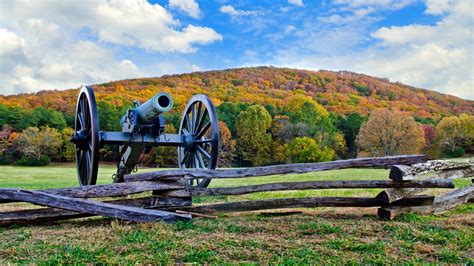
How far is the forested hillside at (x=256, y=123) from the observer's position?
149 feet

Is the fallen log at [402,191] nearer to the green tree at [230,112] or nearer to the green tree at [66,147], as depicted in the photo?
the green tree at [66,147]

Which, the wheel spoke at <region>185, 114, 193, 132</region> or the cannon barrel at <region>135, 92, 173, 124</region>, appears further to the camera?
the wheel spoke at <region>185, 114, 193, 132</region>

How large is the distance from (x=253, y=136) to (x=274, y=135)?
15.9 ft

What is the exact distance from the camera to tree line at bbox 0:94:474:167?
45.2m

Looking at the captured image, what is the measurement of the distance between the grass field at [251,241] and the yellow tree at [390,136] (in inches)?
1577

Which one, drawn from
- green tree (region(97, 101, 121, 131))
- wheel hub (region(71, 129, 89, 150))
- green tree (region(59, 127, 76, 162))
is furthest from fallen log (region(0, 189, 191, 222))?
green tree (region(59, 127, 76, 162))

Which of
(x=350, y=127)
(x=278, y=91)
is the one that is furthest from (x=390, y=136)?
(x=278, y=91)

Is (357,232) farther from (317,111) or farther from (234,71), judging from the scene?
(234,71)

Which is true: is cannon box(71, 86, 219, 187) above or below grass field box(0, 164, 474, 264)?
above

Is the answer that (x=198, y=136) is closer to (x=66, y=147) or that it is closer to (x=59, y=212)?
(x=59, y=212)

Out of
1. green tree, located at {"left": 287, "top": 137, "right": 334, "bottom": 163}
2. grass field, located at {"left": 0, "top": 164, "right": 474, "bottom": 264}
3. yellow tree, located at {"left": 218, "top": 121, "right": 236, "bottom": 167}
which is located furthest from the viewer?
green tree, located at {"left": 287, "top": 137, "right": 334, "bottom": 163}

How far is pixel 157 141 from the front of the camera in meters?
9.52

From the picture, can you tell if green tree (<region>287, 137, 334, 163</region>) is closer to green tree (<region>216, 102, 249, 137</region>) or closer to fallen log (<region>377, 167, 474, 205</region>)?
green tree (<region>216, 102, 249, 137</region>)


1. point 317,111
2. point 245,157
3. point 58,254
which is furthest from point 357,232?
point 317,111
